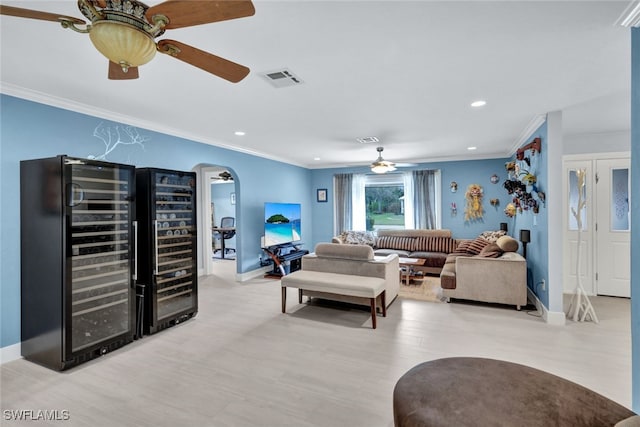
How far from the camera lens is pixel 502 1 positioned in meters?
1.69

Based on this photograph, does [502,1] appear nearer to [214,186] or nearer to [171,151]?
[171,151]

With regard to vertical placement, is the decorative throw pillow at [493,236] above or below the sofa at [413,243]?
above

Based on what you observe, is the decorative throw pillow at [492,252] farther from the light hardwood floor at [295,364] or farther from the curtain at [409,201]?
the curtain at [409,201]

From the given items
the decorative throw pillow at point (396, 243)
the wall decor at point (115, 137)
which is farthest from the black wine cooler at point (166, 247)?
the decorative throw pillow at point (396, 243)

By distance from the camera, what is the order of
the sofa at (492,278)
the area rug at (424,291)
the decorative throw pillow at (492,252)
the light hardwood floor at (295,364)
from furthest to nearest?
the area rug at (424,291), the decorative throw pillow at (492,252), the sofa at (492,278), the light hardwood floor at (295,364)

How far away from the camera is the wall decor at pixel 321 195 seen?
8273mm

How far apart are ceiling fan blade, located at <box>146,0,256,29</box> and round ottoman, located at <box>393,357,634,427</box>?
1.75 metres

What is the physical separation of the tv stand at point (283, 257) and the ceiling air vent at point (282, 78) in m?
→ 3.71

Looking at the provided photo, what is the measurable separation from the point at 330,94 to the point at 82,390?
10.8ft

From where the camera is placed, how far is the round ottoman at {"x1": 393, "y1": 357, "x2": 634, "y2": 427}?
3.89 ft

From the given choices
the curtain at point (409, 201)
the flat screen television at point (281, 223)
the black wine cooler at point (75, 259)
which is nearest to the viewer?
the black wine cooler at point (75, 259)

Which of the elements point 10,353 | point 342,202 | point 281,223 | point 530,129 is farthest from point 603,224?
point 10,353

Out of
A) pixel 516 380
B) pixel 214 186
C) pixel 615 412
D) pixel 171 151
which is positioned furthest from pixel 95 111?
pixel 214 186

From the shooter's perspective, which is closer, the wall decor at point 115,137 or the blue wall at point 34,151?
the blue wall at point 34,151
